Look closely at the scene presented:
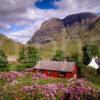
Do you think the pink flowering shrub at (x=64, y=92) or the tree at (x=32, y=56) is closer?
the pink flowering shrub at (x=64, y=92)

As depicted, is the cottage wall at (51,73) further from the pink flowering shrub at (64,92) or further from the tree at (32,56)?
the pink flowering shrub at (64,92)

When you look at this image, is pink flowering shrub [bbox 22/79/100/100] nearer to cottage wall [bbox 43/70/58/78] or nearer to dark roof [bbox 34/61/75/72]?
dark roof [bbox 34/61/75/72]

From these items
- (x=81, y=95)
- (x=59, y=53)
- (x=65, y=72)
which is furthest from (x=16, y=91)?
(x=59, y=53)

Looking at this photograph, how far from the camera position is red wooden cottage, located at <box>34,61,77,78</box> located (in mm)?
69188

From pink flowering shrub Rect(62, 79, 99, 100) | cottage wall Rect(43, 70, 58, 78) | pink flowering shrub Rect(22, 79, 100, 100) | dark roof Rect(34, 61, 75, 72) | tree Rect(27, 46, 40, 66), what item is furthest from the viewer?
tree Rect(27, 46, 40, 66)

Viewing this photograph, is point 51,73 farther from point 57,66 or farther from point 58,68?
point 58,68

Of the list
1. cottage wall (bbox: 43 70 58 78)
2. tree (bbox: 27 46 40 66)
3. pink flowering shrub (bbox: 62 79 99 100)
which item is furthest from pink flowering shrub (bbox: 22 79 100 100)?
tree (bbox: 27 46 40 66)

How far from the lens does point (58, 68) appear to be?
7162 centimetres

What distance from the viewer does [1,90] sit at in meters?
25.4

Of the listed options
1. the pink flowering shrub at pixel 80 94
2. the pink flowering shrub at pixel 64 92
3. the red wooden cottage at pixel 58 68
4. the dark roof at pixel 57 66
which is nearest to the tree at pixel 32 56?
the dark roof at pixel 57 66

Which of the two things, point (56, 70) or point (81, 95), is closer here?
point (81, 95)

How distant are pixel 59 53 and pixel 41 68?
106ft

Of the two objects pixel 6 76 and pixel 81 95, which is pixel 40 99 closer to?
pixel 81 95

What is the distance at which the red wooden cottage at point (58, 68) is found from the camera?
69.2m
